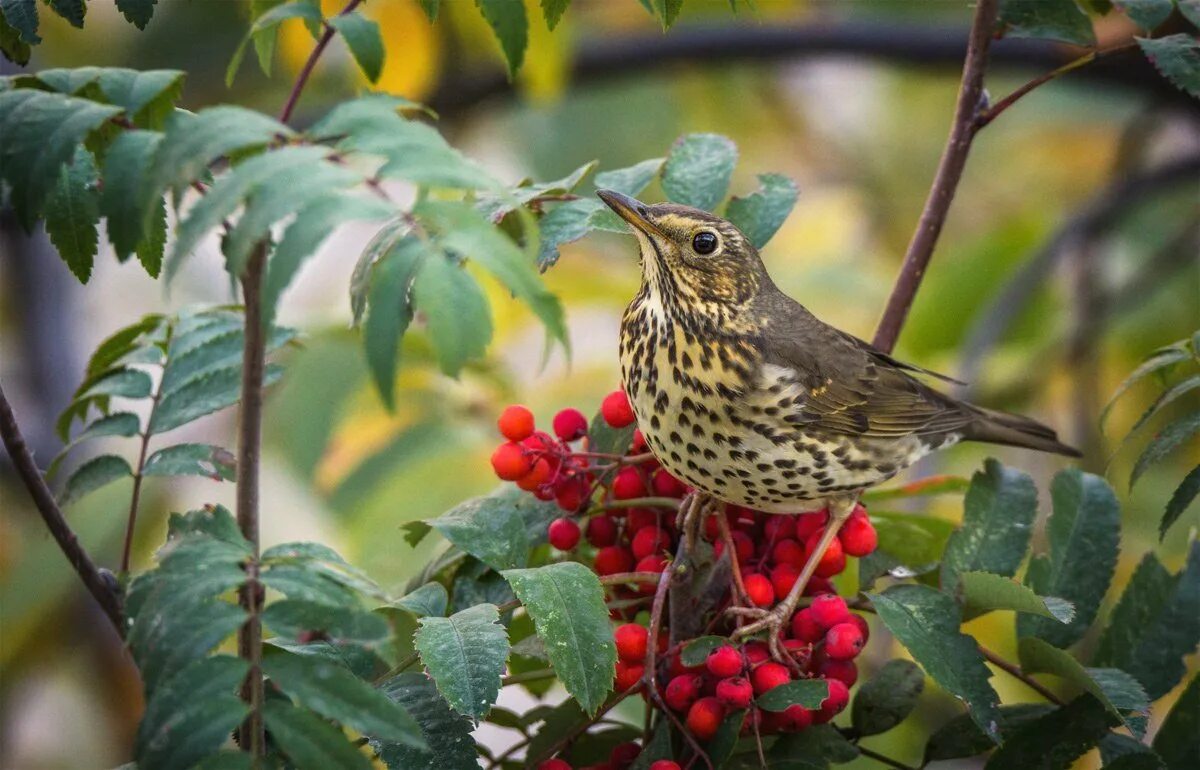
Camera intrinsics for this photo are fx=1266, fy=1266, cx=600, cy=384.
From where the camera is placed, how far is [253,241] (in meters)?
1.17

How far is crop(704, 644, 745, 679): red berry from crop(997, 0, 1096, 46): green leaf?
1119 mm

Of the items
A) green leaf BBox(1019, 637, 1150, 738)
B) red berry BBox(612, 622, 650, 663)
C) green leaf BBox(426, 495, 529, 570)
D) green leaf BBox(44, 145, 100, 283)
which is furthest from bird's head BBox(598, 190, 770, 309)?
green leaf BBox(44, 145, 100, 283)

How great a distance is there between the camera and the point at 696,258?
7.86 feet

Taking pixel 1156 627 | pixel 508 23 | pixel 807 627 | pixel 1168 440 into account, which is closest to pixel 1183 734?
pixel 1156 627

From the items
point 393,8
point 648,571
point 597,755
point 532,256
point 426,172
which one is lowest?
point 597,755

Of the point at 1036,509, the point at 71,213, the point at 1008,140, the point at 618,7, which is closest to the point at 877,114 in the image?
the point at 1008,140

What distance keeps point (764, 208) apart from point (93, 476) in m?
1.21

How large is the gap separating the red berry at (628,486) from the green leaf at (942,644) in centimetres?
45

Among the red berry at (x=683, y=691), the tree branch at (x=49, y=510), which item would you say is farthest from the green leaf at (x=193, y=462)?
the red berry at (x=683, y=691)

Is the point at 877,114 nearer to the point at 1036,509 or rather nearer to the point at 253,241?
the point at 1036,509

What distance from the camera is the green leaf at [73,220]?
1532mm

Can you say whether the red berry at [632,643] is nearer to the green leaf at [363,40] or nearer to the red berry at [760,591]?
the red berry at [760,591]

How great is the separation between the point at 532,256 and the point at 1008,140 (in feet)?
15.2

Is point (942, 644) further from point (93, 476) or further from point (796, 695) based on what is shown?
point (93, 476)
